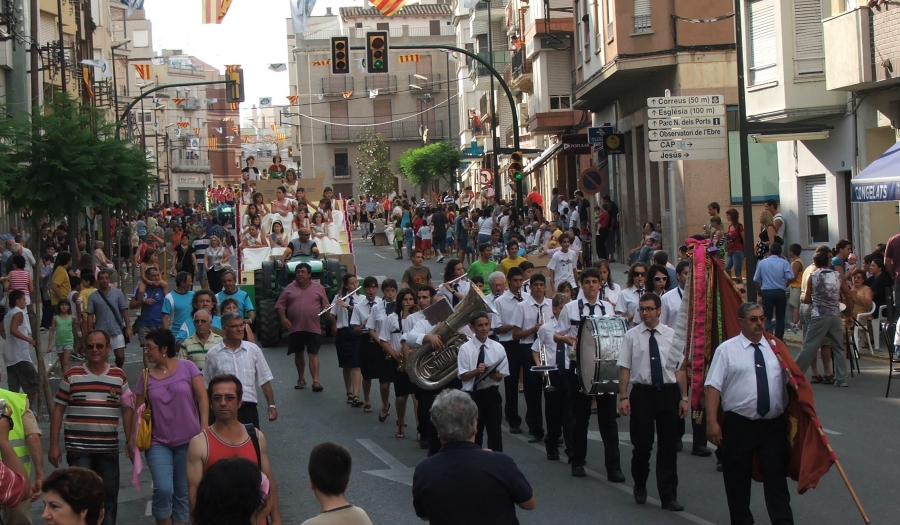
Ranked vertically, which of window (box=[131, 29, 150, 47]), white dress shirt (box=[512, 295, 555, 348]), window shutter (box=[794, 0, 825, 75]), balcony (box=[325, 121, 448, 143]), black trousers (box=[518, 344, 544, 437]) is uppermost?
window (box=[131, 29, 150, 47])

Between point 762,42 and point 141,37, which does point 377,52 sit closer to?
point 762,42

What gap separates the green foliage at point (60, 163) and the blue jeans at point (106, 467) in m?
7.83

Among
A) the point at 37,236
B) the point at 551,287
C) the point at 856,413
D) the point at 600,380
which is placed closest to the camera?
the point at 600,380

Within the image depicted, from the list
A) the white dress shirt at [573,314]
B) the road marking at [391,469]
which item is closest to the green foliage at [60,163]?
the road marking at [391,469]

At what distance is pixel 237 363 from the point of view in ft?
31.2

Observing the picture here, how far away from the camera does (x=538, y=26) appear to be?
41.8 m

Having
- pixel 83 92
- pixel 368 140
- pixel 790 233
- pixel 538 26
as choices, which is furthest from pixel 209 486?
pixel 368 140

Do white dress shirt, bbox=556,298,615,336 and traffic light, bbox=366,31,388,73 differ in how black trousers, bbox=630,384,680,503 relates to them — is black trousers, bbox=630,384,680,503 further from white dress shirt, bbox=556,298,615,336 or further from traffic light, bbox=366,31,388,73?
traffic light, bbox=366,31,388,73

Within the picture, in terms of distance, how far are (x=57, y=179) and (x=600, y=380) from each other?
30.4 feet

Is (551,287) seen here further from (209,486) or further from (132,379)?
(209,486)

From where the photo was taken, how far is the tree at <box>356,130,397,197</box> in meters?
86.2

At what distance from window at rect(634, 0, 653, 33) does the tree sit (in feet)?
193

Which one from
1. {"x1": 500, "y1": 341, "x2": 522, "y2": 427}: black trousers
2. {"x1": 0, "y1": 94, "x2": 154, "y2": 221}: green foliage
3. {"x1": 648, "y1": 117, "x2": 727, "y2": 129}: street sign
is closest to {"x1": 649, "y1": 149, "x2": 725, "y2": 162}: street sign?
{"x1": 648, "y1": 117, "x2": 727, "y2": 129}: street sign

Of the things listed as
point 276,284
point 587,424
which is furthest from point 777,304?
point 276,284
